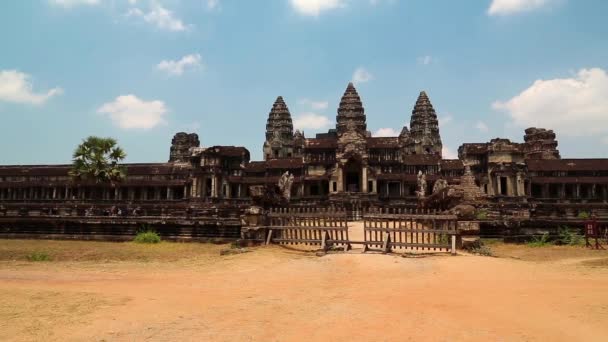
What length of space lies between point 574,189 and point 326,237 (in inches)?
1813

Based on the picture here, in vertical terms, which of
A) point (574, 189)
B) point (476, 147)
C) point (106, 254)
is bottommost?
point (106, 254)

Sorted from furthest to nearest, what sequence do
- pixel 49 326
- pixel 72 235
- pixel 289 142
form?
pixel 289 142 → pixel 72 235 → pixel 49 326

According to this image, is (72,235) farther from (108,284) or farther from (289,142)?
(289,142)

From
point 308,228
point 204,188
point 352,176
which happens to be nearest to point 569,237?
point 308,228

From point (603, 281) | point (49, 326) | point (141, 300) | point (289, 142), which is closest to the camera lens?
point (49, 326)

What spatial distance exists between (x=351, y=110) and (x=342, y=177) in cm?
2026

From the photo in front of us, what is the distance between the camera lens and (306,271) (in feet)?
33.8

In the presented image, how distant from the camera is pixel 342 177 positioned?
140 ft

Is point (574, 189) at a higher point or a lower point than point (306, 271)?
higher

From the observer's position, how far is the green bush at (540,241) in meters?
17.3

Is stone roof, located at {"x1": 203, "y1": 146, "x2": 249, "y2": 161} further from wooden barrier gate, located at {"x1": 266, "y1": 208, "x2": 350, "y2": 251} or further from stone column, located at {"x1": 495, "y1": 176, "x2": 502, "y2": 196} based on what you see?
→ wooden barrier gate, located at {"x1": 266, "y1": 208, "x2": 350, "y2": 251}

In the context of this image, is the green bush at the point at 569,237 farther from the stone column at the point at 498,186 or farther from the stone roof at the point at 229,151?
the stone roof at the point at 229,151

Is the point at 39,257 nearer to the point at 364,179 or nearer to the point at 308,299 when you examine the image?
the point at 308,299

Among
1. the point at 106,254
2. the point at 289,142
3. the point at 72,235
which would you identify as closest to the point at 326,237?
the point at 106,254
